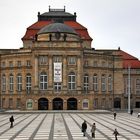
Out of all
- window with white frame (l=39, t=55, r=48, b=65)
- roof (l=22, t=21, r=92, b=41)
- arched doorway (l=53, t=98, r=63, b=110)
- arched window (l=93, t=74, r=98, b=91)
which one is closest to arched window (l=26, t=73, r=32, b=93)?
window with white frame (l=39, t=55, r=48, b=65)

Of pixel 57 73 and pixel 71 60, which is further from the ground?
pixel 71 60

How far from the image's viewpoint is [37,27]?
12431 cm

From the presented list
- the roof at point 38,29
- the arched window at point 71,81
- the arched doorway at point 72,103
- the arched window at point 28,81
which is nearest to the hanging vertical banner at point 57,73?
the arched window at point 71,81

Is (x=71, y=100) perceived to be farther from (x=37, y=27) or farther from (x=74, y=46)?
(x=37, y=27)

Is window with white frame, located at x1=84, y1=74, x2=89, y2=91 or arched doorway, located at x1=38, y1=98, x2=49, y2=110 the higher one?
window with white frame, located at x1=84, y1=74, x2=89, y2=91

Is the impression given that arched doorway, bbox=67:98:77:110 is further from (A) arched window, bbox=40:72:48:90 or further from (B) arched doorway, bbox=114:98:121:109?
(B) arched doorway, bbox=114:98:121:109

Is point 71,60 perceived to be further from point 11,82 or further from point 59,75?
point 11,82

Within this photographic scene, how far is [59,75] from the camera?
10375cm

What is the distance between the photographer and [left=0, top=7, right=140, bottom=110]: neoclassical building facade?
100m

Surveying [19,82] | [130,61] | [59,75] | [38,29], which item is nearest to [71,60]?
[59,75]

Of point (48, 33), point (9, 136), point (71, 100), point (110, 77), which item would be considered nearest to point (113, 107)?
point (110, 77)

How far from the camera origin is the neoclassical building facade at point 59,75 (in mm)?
100375

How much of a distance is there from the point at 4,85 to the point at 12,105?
17.9ft

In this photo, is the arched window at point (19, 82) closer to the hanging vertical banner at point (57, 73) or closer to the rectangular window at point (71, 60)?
the hanging vertical banner at point (57, 73)
